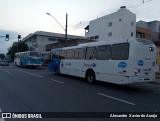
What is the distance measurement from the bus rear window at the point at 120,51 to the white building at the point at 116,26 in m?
36.9

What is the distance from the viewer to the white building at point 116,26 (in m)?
A: 51.0

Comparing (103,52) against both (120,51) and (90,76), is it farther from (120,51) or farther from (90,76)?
(90,76)

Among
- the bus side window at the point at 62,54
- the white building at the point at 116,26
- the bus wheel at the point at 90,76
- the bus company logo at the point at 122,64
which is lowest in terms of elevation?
the bus wheel at the point at 90,76

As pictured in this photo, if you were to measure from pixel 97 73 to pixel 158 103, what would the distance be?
6072mm

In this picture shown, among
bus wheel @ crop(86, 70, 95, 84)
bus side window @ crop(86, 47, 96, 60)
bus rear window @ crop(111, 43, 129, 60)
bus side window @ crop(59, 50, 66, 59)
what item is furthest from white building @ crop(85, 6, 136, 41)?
bus rear window @ crop(111, 43, 129, 60)

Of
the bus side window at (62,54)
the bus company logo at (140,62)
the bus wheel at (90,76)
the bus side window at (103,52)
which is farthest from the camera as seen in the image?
the bus side window at (62,54)

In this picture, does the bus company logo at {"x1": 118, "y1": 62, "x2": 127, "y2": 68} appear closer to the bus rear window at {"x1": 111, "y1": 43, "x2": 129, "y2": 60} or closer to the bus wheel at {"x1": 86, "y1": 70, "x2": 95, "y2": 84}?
the bus rear window at {"x1": 111, "y1": 43, "x2": 129, "y2": 60}

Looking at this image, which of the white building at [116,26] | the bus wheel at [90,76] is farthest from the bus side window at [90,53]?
the white building at [116,26]

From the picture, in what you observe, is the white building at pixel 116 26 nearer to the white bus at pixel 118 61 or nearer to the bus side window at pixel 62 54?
the bus side window at pixel 62 54

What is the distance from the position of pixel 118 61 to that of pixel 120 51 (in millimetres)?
624

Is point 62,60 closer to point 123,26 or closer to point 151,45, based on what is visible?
point 151,45

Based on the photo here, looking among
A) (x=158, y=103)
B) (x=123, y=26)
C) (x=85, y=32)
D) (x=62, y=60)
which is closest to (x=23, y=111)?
(x=158, y=103)

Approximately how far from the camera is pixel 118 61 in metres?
13.4

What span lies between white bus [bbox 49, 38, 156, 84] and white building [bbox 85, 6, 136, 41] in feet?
113
